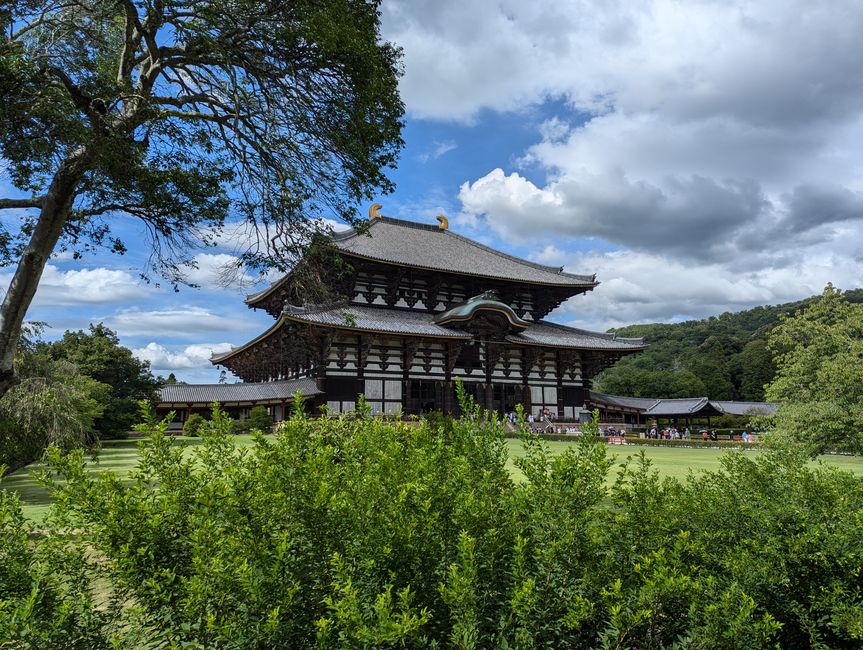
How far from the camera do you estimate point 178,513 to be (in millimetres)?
2969

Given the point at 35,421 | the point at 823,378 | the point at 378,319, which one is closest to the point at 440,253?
the point at 378,319

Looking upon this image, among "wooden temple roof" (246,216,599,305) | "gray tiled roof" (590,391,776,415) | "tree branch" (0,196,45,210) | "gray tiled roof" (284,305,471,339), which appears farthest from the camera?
"gray tiled roof" (590,391,776,415)

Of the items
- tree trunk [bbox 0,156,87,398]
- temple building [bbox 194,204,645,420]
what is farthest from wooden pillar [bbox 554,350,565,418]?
tree trunk [bbox 0,156,87,398]

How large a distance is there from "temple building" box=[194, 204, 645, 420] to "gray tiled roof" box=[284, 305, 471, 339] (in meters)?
0.07

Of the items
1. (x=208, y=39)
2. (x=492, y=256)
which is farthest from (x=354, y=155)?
(x=492, y=256)

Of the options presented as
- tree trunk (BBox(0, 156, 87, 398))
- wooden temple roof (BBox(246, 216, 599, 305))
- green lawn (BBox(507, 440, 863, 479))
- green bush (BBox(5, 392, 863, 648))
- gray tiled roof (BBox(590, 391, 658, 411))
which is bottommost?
green lawn (BBox(507, 440, 863, 479))

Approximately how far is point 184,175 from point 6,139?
2582 millimetres

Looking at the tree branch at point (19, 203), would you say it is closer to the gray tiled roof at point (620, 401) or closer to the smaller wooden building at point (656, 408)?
the gray tiled roof at point (620, 401)

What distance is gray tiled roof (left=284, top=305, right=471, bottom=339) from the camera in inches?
915

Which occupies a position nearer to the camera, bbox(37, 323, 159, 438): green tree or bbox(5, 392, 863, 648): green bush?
bbox(5, 392, 863, 648): green bush

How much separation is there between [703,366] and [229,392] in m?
54.0

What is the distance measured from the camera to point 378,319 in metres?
26.8

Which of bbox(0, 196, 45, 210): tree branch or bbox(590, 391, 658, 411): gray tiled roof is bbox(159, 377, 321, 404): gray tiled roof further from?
bbox(590, 391, 658, 411): gray tiled roof

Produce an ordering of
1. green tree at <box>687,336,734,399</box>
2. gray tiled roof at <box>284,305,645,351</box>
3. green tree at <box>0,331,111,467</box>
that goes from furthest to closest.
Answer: green tree at <box>687,336,734,399</box> → gray tiled roof at <box>284,305,645,351</box> → green tree at <box>0,331,111,467</box>
